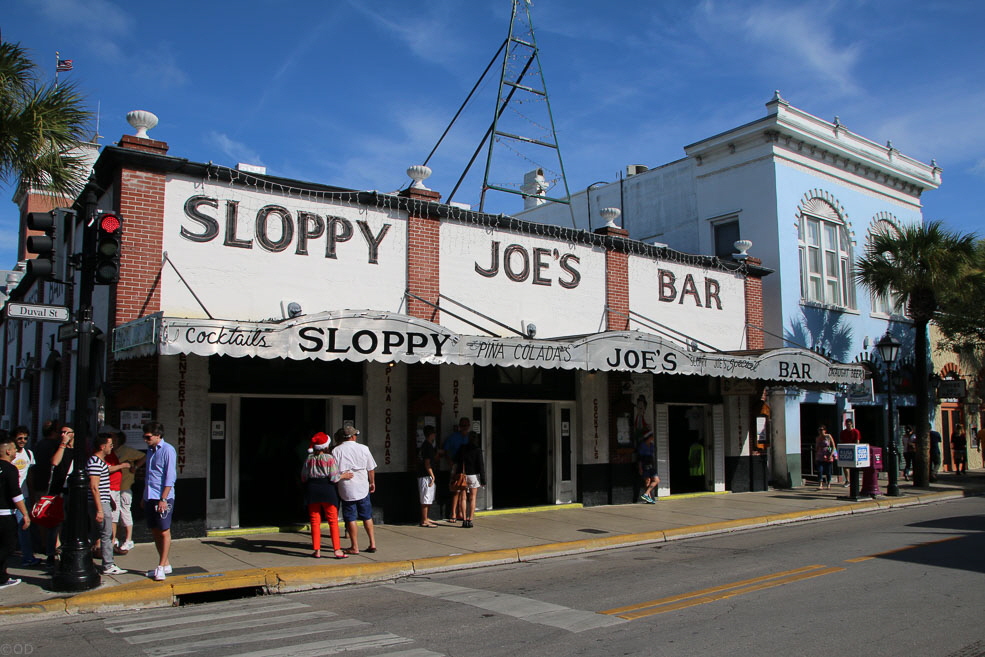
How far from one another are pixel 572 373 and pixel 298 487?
6097 millimetres

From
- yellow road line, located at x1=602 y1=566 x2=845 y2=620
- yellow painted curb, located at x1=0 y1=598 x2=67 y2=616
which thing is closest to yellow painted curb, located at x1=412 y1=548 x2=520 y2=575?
yellow road line, located at x1=602 y1=566 x2=845 y2=620

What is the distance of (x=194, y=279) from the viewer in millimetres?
12180

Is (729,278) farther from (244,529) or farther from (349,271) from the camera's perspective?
(244,529)

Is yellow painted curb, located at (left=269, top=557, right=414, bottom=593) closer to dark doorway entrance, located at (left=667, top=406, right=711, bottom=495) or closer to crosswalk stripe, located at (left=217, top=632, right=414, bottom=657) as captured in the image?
crosswalk stripe, located at (left=217, top=632, right=414, bottom=657)

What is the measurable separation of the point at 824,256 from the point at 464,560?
651 inches

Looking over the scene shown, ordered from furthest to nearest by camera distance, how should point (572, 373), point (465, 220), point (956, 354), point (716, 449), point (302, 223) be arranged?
point (956, 354) → point (716, 449) → point (572, 373) → point (465, 220) → point (302, 223)

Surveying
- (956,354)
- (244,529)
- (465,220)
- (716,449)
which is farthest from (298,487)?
(956,354)

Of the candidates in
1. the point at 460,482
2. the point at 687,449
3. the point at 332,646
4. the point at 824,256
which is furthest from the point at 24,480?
the point at 824,256

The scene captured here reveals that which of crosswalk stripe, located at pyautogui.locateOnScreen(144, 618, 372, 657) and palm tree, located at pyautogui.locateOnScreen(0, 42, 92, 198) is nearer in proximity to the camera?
crosswalk stripe, located at pyautogui.locateOnScreen(144, 618, 372, 657)

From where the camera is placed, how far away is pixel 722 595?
8.27 metres

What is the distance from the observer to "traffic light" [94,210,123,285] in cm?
887

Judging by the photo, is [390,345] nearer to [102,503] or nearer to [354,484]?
[354,484]

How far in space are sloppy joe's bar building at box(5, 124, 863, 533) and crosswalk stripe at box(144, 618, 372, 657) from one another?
4333mm

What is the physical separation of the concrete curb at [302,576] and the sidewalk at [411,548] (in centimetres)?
1
